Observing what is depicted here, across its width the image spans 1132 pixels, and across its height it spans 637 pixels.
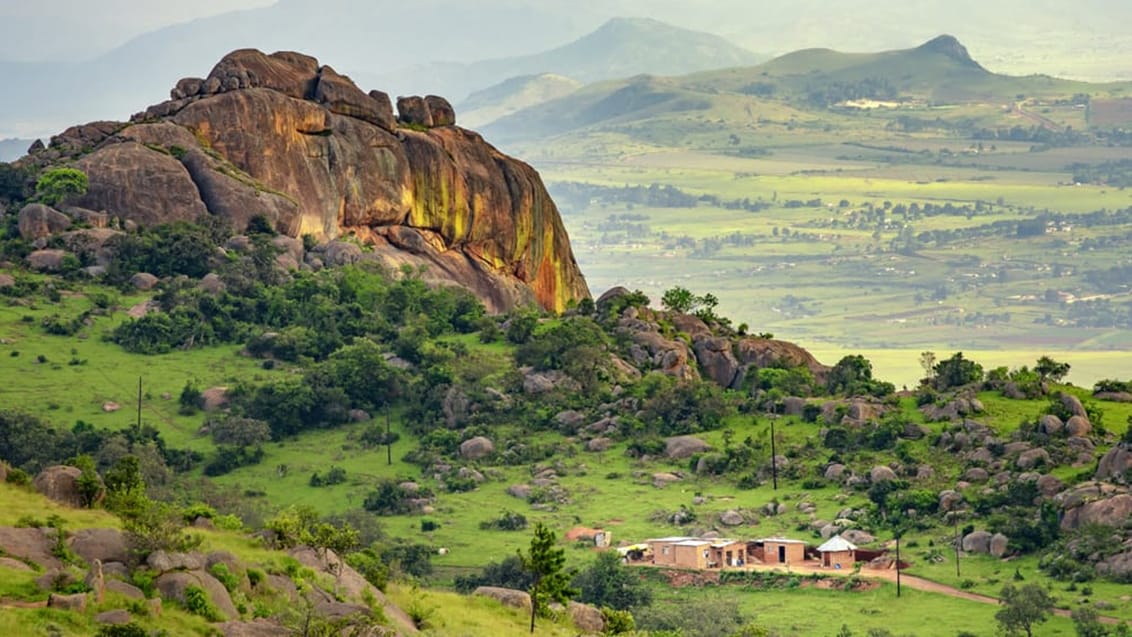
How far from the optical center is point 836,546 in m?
83.4

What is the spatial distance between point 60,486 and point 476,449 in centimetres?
4495

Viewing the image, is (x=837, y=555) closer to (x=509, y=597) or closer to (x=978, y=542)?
(x=978, y=542)

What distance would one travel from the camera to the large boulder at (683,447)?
9844 cm

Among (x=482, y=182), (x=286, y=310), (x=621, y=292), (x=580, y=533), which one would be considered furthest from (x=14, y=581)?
(x=482, y=182)

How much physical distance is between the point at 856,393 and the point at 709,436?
8384 millimetres

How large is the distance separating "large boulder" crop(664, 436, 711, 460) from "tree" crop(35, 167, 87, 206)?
34.2 meters

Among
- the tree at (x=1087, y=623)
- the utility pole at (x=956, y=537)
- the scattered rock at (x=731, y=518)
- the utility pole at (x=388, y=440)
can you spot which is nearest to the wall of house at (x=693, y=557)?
the scattered rock at (x=731, y=518)

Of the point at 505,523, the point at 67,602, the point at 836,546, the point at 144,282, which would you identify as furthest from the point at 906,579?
the point at 144,282

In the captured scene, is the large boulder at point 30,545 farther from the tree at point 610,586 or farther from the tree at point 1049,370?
the tree at point 1049,370

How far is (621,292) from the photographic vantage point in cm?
11712

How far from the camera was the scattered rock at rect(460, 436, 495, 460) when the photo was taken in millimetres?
98625

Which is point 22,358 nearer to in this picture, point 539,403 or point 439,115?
point 539,403

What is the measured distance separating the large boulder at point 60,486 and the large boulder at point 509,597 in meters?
12.8

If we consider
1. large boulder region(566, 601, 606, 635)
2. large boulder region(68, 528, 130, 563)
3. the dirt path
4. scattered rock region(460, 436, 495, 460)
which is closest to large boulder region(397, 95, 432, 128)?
scattered rock region(460, 436, 495, 460)
